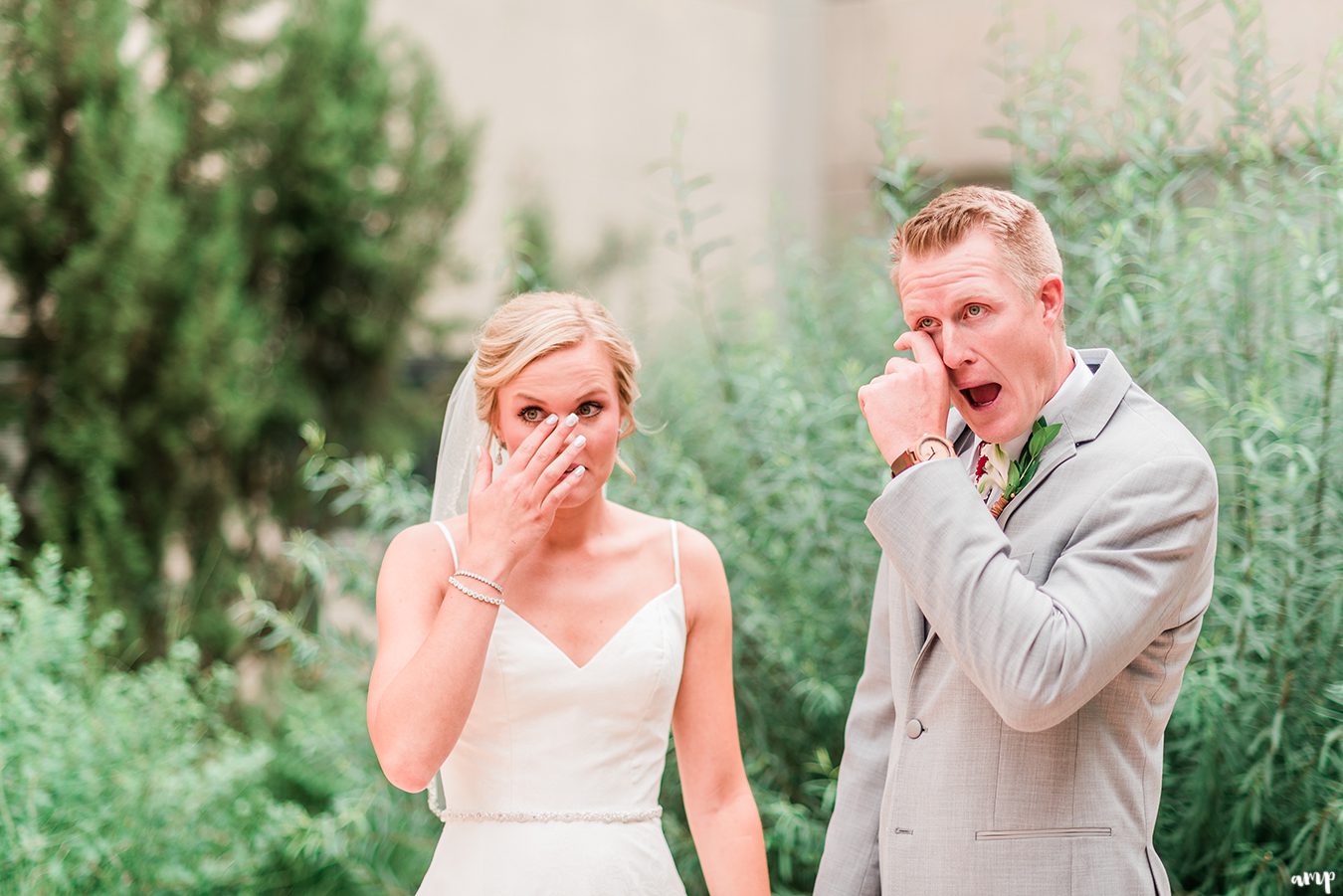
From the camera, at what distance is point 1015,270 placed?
1.83 metres

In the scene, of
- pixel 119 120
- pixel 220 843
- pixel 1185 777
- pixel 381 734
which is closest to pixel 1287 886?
pixel 1185 777

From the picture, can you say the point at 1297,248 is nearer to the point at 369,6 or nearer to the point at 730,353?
the point at 730,353

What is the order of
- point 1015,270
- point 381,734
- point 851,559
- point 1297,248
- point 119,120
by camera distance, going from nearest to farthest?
point 1015,270 < point 381,734 < point 1297,248 < point 851,559 < point 119,120

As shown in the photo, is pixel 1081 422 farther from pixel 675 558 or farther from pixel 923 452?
pixel 675 558

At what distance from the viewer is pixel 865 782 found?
6.95 ft

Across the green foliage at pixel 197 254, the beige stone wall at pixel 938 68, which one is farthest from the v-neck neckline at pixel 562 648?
the beige stone wall at pixel 938 68

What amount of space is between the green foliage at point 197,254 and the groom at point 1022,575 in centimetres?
354

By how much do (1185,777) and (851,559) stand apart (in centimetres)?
90

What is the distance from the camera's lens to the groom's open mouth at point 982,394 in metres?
1.87

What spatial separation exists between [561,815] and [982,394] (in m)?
0.98

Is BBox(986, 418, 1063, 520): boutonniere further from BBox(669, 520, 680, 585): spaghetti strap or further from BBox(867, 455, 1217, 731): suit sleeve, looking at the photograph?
BBox(669, 520, 680, 585): spaghetti strap

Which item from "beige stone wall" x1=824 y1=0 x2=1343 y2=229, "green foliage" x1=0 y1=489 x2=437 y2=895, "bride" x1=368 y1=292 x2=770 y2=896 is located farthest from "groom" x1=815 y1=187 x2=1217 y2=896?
"beige stone wall" x1=824 y1=0 x2=1343 y2=229

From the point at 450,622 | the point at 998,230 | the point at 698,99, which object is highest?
the point at 998,230

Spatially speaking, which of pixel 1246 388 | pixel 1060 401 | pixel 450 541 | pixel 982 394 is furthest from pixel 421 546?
pixel 1246 388
